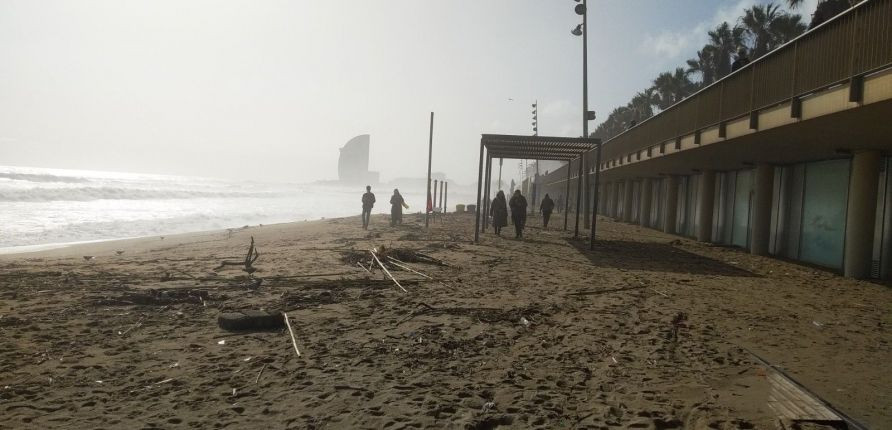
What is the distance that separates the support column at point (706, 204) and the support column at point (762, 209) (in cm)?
338

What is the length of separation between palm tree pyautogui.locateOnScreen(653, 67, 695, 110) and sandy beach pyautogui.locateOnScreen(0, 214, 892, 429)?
45631 millimetres

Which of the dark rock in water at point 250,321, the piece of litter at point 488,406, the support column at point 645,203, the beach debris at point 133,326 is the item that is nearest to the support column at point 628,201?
the support column at point 645,203

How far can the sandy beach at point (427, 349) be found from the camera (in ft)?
12.2

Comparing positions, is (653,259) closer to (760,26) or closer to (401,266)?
(401,266)

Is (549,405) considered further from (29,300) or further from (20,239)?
(20,239)

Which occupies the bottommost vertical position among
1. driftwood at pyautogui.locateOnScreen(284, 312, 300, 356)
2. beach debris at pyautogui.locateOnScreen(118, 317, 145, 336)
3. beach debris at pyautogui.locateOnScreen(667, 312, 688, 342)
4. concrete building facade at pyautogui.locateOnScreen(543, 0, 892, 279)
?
beach debris at pyautogui.locateOnScreen(118, 317, 145, 336)

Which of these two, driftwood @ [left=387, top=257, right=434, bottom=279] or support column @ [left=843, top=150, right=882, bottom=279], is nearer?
driftwood @ [left=387, top=257, right=434, bottom=279]

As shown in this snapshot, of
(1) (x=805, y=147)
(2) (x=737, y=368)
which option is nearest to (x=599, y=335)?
(2) (x=737, y=368)

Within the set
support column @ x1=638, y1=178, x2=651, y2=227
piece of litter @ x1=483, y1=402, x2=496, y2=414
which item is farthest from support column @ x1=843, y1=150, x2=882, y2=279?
support column @ x1=638, y1=178, x2=651, y2=227

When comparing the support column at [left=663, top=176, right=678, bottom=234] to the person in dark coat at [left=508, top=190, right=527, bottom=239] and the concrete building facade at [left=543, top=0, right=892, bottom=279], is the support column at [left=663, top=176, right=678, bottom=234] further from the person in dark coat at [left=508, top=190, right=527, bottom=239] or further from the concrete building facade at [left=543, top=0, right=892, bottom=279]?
the person in dark coat at [left=508, top=190, right=527, bottom=239]

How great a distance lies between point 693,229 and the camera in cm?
2145

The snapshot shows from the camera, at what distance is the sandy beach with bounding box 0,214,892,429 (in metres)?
3.73

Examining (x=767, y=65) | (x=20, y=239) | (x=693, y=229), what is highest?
(x=767, y=65)

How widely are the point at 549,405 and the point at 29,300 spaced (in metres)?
6.76
